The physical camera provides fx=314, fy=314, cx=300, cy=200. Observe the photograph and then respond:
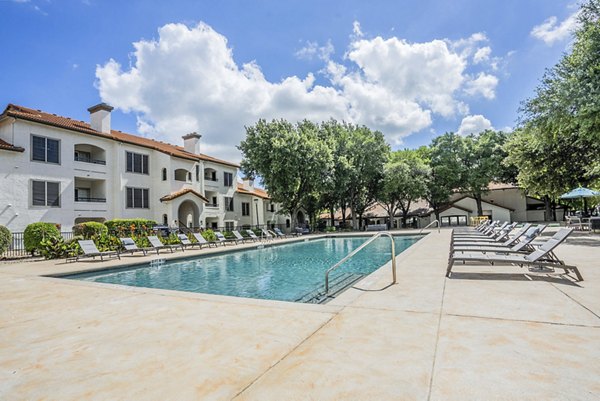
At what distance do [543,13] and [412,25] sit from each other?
Answer: 5.80 meters

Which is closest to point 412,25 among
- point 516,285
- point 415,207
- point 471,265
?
point 471,265

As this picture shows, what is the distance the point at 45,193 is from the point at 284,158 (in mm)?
18381

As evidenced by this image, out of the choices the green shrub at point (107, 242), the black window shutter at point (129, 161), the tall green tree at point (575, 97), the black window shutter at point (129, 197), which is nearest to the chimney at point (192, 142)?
the black window shutter at point (129, 161)

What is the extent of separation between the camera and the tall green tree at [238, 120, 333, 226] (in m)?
30.4

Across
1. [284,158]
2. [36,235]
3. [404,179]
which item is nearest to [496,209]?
[404,179]

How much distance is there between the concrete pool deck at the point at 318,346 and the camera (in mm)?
2402

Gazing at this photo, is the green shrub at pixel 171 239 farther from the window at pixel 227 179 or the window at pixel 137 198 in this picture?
the window at pixel 227 179

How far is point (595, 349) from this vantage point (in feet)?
9.58

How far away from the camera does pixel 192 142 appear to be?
32125 millimetres

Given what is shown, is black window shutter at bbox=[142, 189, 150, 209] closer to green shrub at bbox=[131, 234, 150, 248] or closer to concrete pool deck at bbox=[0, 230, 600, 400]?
green shrub at bbox=[131, 234, 150, 248]

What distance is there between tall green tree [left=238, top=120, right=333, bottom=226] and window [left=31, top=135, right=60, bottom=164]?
15.7 m

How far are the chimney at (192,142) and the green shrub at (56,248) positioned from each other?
62.0ft

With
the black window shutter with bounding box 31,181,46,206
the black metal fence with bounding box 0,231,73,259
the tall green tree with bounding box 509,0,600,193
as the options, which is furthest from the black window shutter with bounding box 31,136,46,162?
the tall green tree with bounding box 509,0,600,193

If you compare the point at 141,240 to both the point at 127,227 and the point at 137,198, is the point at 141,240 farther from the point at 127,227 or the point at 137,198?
the point at 137,198
